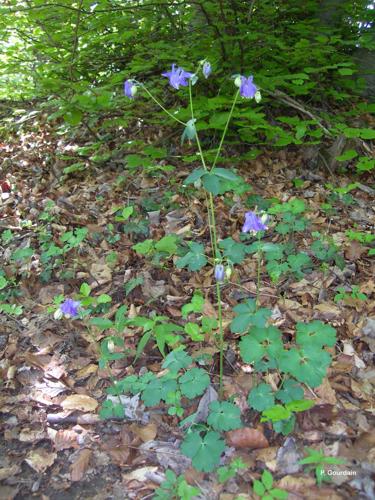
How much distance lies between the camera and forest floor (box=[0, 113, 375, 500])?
1.84 metres

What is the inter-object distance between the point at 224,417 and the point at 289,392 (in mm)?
321

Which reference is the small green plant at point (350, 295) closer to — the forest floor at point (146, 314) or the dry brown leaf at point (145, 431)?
the forest floor at point (146, 314)

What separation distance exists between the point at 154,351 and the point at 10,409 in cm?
83

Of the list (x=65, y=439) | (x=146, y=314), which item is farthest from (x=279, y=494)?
(x=146, y=314)

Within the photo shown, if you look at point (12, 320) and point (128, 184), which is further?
point (128, 184)

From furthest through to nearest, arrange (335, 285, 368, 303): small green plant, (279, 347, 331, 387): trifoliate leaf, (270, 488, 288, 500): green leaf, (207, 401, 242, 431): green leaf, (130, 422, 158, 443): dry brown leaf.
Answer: (335, 285, 368, 303): small green plant → (130, 422, 158, 443): dry brown leaf → (207, 401, 242, 431): green leaf → (279, 347, 331, 387): trifoliate leaf → (270, 488, 288, 500): green leaf

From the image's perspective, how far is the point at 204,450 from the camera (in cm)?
174

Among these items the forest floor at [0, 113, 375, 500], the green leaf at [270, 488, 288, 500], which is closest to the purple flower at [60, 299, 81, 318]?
the forest floor at [0, 113, 375, 500]

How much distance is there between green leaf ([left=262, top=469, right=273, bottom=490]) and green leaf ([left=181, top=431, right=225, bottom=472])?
0.19 meters

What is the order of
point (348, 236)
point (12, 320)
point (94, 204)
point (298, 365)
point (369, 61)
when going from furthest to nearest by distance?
point (369, 61)
point (94, 204)
point (348, 236)
point (12, 320)
point (298, 365)

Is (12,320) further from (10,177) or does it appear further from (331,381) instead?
(10,177)

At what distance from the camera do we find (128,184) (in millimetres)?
4152

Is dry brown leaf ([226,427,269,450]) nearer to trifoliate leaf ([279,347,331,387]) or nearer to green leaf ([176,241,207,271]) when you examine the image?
trifoliate leaf ([279,347,331,387])

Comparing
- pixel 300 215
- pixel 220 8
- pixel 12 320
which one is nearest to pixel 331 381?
pixel 300 215
